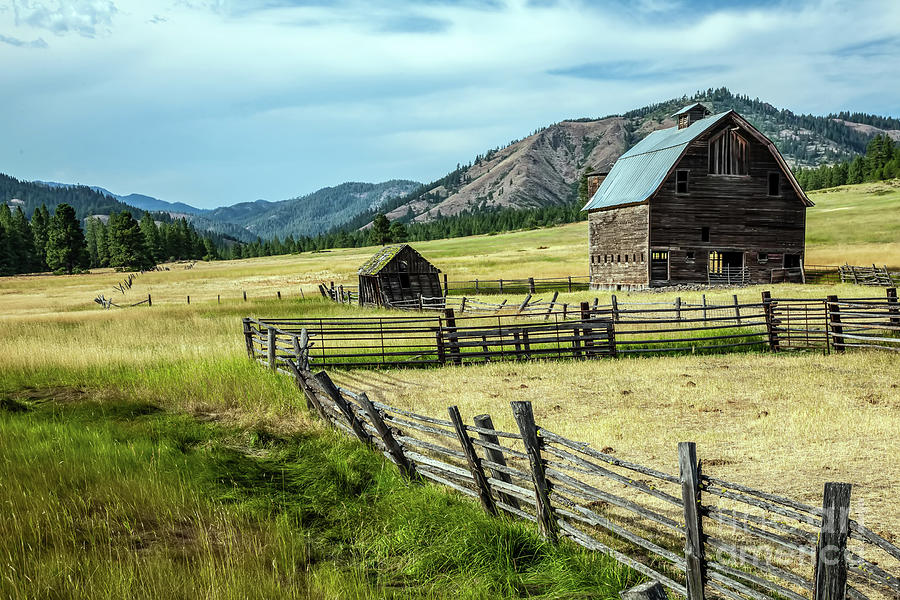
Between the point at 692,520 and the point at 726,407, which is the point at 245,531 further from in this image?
the point at 726,407

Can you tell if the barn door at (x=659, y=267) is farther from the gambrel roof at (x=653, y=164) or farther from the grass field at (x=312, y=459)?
the grass field at (x=312, y=459)

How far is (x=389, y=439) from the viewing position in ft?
26.2

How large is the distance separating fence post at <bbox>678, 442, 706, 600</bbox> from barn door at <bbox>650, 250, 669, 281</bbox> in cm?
3580

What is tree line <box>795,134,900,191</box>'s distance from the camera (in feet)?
390

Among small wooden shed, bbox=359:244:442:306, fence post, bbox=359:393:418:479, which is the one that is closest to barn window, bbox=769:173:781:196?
small wooden shed, bbox=359:244:442:306

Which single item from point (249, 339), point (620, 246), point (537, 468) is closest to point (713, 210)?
point (620, 246)

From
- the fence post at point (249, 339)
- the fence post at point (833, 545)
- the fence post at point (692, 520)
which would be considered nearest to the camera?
the fence post at point (833, 545)

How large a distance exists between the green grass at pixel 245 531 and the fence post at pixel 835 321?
16.4 meters

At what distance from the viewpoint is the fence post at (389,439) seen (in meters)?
7.94

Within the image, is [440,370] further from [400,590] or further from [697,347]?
[400,590]

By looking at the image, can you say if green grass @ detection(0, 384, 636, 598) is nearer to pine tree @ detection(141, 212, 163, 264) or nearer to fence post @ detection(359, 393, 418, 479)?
fence post @ detection(359, 393, 418, 479)

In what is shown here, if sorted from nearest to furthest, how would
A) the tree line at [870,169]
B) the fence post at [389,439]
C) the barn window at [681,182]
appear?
the fence post at [389,439]
the barn window at [681,182]
the tree line at [870,169]

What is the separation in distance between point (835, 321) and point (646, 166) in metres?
24.2

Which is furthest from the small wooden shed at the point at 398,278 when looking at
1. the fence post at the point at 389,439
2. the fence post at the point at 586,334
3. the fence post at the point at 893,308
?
the fence post at the point at 389,439
